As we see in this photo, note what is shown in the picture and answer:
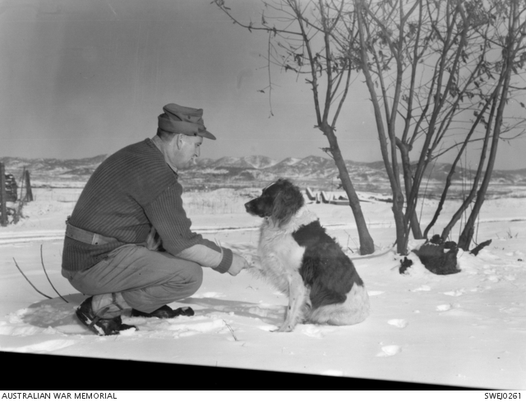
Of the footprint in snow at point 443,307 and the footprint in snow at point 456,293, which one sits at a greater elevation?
the footprint in snow at point 456,293

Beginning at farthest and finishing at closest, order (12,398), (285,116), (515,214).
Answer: (515,214) < (285,116) < (12,398)

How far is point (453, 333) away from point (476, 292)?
3.86 ft

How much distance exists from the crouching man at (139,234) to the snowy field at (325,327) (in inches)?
8.4

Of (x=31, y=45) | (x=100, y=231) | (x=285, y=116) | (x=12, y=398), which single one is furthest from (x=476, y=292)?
(x=31, y=45)

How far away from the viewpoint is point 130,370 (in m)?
2.32

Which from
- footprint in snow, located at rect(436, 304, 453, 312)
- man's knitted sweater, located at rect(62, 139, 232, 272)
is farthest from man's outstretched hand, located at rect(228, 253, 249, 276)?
footprint in snow, located at rect(436, 304, 453, 312)

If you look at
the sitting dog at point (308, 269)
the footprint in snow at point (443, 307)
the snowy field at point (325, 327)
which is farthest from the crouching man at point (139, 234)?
the footprint in snow at point (443, 307)

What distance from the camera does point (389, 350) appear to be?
255cm

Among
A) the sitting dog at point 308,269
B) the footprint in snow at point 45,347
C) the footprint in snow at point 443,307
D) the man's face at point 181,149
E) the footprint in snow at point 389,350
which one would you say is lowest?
the footprint in snow at point 45,347

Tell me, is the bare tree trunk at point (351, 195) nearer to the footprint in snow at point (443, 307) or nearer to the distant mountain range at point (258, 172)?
the distant mountain range at point (258, 172)

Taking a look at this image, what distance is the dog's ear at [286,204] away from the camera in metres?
3.28

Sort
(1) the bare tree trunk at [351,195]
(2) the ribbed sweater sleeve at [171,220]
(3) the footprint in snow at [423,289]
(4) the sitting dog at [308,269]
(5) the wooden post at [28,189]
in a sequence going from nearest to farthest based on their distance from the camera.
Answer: (2) the ribbed sweater sleeve at [171,220] < (4) the sitting dog at [308,269] < (3) the footprint in snow at [423,289] < (1) the bare tree trunk at [351,195] < (5) the wooden post at [28,189]

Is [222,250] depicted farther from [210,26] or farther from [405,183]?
[405,183]

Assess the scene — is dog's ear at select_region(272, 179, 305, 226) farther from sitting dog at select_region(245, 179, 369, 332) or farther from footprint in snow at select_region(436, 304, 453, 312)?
footprint in snow at select_region(436, 304, 453, 312)
